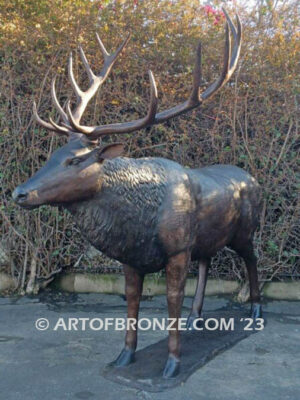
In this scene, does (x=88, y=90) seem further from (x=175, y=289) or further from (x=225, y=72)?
(x=175, y=289)

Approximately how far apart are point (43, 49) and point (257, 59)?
3.00m

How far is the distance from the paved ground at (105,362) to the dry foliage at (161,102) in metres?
0.99

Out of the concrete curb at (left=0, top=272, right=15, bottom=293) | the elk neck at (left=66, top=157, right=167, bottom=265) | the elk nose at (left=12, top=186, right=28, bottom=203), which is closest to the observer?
the elk nose at (left=12, top=186, right=28, bottom=203)

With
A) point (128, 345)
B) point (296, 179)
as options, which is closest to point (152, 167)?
point (128, 345)

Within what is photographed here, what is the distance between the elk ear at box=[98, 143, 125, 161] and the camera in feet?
9.43

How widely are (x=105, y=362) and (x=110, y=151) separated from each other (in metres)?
1.86

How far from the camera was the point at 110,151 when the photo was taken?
2898mm

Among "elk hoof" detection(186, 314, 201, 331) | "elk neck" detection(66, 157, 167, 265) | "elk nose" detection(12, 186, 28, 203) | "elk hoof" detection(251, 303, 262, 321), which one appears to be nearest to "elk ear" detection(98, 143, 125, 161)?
"elk neck" detection(66, 157, 167, 265)

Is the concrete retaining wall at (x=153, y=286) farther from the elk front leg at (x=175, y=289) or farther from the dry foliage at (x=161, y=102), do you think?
the elk front leg at (x=175, y=289)

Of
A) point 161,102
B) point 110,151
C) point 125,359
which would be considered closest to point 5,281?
point 125,359

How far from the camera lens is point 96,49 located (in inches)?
226

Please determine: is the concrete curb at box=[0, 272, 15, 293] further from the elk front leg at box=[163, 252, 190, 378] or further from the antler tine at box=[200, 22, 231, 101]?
the antler tine at box=[200, 22, 231, 101]

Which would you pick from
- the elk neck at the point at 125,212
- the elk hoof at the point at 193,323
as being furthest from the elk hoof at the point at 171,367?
the elk hoof at the point at 193,323

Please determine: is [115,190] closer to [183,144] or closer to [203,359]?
A: [203,359]
